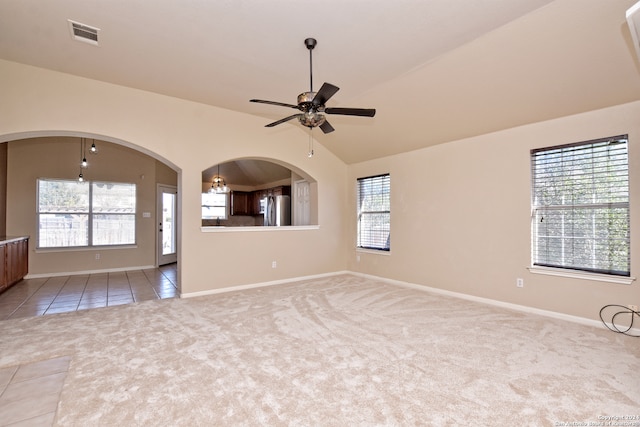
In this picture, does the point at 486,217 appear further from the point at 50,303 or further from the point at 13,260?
the point at 13,260

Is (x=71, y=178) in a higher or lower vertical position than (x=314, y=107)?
lower

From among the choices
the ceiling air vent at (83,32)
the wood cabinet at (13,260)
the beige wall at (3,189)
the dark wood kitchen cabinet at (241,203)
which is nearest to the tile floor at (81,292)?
the wood cabinet at (13,260)

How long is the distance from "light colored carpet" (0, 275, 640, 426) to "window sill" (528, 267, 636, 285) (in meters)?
0.54

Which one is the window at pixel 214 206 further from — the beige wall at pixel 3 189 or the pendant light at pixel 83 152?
the beige wall at pixel 3 189

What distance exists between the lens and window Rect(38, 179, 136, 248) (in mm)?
6324

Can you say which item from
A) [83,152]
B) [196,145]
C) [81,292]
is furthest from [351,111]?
[83,152]

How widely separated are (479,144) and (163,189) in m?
7.10

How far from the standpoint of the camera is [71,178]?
6.51m

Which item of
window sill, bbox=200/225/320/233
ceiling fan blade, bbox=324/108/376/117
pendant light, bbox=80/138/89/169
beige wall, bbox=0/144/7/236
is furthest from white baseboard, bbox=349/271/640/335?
beige wall, bbox=0/144/7/236

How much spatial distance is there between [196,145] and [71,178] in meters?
3.75

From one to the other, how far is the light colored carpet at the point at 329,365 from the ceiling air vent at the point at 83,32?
2.99 metres

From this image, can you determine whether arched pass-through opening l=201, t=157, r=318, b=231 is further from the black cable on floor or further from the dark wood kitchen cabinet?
the black cable on floor

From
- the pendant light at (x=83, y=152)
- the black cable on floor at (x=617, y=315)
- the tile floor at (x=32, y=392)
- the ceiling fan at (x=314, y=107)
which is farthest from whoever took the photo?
the pendant light at (x=83, y=152)

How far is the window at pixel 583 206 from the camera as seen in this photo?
3.32 meters
